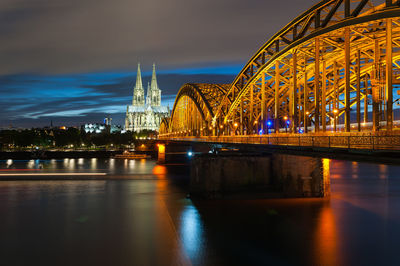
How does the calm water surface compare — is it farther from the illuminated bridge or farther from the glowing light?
the glowing light

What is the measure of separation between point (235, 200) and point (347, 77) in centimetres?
1576

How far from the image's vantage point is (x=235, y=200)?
41.0 meters

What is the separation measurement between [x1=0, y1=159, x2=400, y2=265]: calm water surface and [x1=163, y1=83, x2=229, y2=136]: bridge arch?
44255mm

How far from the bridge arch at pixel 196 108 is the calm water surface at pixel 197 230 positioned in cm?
4426

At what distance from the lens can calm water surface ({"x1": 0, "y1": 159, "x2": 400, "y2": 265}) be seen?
25.3 metres

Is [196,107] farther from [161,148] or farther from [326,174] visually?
[326,174]

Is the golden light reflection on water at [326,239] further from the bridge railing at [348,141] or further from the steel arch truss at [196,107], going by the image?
the steel arch truss at [196,107]

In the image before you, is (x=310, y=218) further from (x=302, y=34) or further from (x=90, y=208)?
(x=90, y=208)

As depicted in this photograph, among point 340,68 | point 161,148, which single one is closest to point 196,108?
point 161,148

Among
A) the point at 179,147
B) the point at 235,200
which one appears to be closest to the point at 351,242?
the point at 235,200

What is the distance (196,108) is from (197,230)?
3250 inches

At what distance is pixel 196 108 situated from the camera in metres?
113

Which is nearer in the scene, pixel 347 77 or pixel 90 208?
pixel 347 77

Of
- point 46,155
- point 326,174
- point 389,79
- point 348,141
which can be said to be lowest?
point 46,155
